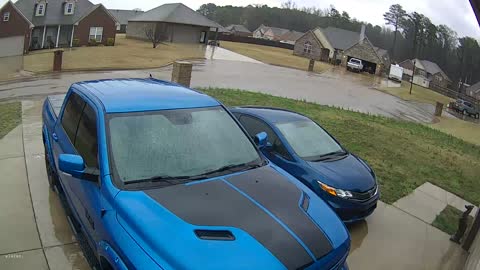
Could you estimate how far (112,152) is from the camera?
3.35 m

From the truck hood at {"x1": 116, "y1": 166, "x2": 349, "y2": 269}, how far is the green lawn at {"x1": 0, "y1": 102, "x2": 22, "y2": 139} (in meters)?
6.91

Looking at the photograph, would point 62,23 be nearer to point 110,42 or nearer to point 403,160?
point 110,42

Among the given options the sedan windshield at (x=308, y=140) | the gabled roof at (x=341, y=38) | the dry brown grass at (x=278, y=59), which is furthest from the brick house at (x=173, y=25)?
the sedan windshield at (x=308, y=140)

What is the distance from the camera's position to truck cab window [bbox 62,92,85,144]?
4.22 meters

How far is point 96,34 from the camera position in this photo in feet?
148

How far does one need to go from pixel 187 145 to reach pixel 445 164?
→ 28.5 feet

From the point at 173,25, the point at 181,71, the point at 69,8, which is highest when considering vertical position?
the point at 173,25

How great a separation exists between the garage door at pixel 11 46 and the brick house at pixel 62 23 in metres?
0.45

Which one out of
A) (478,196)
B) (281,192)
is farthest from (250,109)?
(478,196)

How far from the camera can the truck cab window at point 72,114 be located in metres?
4.22

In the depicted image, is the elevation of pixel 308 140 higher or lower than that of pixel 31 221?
higher

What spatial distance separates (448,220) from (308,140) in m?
2.71

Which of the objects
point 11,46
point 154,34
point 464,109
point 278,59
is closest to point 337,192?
point 11,46

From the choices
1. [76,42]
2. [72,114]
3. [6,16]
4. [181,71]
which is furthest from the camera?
[76,42]
